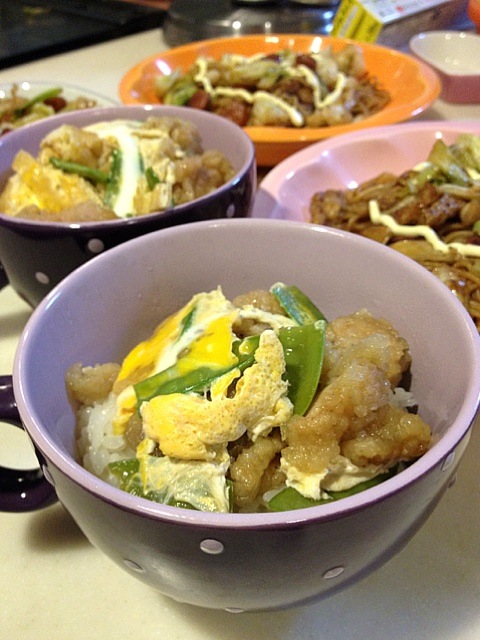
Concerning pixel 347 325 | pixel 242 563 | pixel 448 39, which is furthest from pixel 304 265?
pixel 448 39

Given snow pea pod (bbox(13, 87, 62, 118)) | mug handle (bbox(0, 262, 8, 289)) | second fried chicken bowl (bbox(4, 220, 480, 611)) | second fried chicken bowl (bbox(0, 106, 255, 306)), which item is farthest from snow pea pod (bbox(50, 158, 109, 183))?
snow pea pod (bbox(13, 87, 62, 118))

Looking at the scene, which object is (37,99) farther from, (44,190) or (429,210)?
(429,210)

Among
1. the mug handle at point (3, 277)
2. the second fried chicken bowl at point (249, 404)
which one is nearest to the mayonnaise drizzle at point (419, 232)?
the second fried chicken bowl at point (249, 404)

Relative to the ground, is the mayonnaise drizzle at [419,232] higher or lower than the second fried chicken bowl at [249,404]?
lower

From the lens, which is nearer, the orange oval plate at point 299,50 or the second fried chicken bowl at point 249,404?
the second fried chicken bowl at point 249,404

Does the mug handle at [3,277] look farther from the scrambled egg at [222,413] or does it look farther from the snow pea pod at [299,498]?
the snow pea pod at [299,498]

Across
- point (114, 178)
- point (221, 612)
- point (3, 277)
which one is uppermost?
point (114, 178)

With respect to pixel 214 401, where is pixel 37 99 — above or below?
below

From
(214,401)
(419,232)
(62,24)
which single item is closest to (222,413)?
(214,401)

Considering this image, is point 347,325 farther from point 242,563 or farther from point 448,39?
point 448,39
